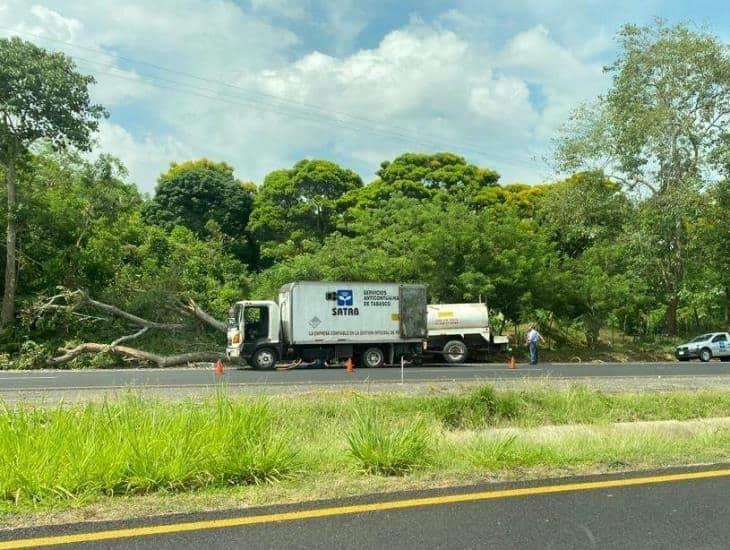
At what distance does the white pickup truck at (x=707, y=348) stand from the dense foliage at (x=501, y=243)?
2.81 metres

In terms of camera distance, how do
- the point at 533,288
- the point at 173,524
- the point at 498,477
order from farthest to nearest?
the point at 533,288, the point at 498,477, the point at 173,524

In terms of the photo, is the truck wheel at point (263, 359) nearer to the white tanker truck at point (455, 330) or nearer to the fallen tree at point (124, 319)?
the fallen tree at point (124, 319)

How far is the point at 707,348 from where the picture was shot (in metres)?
32.2

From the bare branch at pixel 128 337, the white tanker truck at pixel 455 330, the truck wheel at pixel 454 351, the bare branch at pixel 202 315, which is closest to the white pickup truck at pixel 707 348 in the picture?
the white tanker truck at pixel 455 330

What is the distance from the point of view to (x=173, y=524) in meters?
4.71

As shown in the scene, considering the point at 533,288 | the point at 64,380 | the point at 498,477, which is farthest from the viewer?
the point at 533,288

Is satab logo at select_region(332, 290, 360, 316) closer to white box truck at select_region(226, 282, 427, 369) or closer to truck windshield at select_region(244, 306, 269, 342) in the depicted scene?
white box truck at select_region(226, 282, 427, 369)

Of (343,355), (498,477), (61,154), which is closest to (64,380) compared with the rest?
(343,355)

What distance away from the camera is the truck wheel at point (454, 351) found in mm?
Answer: 27500

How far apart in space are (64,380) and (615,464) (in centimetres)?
1592

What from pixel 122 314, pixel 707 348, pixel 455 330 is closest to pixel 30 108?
pixel 122 314

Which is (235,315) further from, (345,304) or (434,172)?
(434,172)

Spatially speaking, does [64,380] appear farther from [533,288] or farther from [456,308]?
[533,288]

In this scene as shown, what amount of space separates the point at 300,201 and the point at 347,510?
41.4 metres
